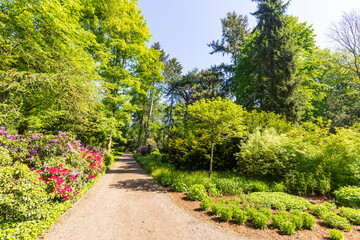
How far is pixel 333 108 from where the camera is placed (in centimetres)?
1916

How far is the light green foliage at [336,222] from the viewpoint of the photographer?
12.7ft

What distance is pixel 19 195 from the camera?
3041mm

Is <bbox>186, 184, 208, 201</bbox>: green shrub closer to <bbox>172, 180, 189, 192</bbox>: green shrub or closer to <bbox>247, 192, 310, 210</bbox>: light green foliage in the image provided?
<bbox>172, 180, 189, 192</bbox>: green shrub

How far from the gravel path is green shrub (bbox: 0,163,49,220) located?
68cm

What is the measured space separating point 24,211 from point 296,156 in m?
10.6

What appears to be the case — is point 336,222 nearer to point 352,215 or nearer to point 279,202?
point 352,215

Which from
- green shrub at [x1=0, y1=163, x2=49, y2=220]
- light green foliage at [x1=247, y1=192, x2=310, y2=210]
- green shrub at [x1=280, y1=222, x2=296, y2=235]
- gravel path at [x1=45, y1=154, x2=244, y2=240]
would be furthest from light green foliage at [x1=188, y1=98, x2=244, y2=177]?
green shrub at [x1=0, y1=163, x2=49, y2=220]

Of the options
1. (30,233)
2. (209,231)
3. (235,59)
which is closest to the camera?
(30,233)

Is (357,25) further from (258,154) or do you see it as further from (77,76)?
(77,76)

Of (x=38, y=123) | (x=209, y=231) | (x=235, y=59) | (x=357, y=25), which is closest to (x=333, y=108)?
(x=357, y=25)

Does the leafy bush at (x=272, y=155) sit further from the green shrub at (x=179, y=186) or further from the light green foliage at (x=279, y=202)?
the green shrub at (x=179, y=186)

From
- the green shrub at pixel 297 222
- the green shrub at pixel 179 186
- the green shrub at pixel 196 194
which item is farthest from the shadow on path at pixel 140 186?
the green shrub at pixel 297 222

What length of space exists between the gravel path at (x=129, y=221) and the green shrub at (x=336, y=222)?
9.43 ft

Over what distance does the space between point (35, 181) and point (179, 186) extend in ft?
16.0
